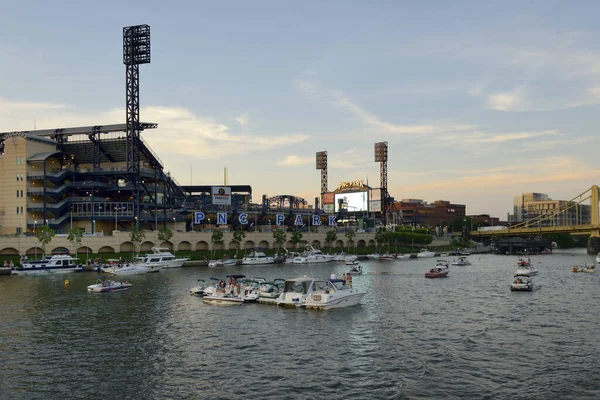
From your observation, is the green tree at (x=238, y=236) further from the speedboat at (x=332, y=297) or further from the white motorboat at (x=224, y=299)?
the speedboat at (x=332, y=297)

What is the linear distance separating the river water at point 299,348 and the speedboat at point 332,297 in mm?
1562

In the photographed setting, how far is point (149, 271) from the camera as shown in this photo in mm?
124625

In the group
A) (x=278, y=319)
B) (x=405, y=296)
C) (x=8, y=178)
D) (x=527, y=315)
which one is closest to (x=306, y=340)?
(x=278, y=319)

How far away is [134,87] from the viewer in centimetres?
17300

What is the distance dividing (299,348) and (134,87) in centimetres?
14351

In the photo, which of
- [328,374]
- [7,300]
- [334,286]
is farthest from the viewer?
[7,300]

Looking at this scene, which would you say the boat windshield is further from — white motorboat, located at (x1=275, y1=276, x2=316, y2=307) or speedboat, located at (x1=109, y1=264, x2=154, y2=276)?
speedboat, located at (x1=109, y1=264, x2=154, y2=276)

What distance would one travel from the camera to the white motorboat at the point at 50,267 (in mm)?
116938

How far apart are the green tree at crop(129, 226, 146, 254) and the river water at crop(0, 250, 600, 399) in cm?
6591

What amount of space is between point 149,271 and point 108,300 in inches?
1858

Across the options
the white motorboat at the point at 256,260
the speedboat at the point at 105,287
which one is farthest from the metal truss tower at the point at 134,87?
the speedboat at the point at 105,287

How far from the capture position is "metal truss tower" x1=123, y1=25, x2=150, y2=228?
550ft

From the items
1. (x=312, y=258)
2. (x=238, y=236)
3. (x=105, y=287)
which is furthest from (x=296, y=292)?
(x=238, y=236)

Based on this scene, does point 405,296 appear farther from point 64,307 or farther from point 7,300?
point 7,300
